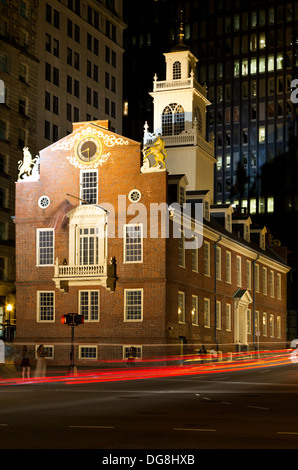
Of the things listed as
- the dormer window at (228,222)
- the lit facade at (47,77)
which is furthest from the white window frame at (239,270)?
the lit facade at (47,77)

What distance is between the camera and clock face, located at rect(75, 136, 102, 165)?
180ft

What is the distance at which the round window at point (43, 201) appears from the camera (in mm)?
55844

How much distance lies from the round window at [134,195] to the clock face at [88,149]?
12.1ft

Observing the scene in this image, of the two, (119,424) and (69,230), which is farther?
(69,230)

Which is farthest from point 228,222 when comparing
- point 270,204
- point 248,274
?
point 270,204

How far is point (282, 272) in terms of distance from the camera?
286 feet

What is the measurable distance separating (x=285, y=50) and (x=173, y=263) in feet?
280

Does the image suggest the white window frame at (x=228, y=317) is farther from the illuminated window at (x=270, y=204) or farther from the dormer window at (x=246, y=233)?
the illuminated window at (x=270, y=204)

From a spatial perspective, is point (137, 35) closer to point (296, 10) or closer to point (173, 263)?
point (296, 10)

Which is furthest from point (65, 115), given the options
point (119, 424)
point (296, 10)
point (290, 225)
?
point (119, 424)

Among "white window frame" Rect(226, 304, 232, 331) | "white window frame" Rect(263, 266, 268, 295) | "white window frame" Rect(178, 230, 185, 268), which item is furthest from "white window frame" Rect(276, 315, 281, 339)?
"white window frame" Rect(178, 230, 185, 268)

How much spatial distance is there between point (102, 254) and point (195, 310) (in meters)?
9.71

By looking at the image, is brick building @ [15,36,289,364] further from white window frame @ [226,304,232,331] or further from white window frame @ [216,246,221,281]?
white window frame @ [226,304,232,331]

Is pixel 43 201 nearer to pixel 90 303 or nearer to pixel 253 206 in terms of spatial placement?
pixel 90 303
